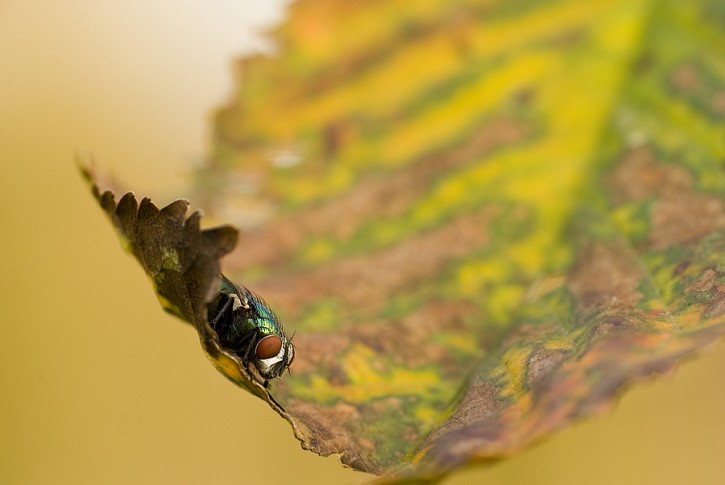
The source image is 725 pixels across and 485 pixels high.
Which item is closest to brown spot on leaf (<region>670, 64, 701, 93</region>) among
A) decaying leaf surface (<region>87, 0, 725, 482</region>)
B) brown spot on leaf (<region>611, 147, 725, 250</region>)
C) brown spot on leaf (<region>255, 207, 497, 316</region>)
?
decaying leaf surface (<region>87, 0, 725, 482</region>)

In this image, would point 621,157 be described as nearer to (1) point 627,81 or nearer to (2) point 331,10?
(1) point 627,81

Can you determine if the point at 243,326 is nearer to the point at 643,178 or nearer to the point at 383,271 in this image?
the point at 383,271

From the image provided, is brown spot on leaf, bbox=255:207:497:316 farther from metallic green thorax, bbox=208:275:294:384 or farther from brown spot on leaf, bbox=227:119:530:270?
metallic green thorax, bbox=208:275:294:384

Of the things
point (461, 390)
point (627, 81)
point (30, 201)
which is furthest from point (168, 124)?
point (461, 390)

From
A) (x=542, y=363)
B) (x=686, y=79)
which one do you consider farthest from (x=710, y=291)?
(x=686, y=79)

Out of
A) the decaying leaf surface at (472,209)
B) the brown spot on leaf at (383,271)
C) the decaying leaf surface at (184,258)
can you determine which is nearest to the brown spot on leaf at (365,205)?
the decaying leaf surface at (472,209)

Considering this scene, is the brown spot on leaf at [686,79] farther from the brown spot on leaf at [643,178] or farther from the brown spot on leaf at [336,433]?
the brown spot on leaf at [336,433]

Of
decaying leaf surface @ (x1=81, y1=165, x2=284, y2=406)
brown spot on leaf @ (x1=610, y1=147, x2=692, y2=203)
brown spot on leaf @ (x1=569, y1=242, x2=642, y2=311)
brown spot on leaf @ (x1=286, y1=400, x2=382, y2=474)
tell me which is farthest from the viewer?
brown spot on leaf @ (x1=610, y1=147, x2=692, y2=203)
